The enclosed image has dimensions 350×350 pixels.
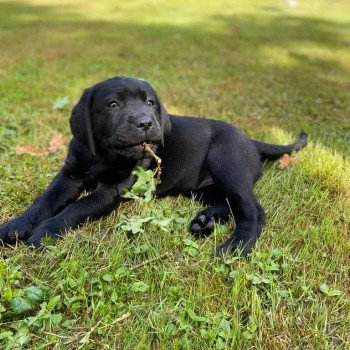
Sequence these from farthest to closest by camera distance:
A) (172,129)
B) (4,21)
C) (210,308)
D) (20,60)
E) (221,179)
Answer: (4,21)
(20,60)
(172,129)
(221,179)
(210,308)

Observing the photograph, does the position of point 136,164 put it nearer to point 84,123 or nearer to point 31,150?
point 84,123

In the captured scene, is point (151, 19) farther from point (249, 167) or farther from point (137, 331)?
point (137, 331)

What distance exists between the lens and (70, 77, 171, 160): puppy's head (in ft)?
10.2

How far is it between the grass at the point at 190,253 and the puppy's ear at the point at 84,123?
57 centimetres

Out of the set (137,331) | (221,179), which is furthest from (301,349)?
(221,179)

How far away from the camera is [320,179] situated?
12.5 ft

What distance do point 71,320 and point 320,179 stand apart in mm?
2399

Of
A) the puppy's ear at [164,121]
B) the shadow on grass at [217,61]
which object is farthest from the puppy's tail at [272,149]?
the puppy's ear at [164,121]

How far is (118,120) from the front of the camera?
3.19 metres

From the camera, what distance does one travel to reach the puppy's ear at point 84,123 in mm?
3225

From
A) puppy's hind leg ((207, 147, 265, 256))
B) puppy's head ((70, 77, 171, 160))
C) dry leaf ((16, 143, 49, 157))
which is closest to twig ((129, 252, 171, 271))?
puppy's hind leg ((207, 147, 265, 256))

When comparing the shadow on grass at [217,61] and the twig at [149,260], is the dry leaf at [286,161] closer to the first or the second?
the shadow on grass at [217,61]

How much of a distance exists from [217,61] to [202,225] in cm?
625

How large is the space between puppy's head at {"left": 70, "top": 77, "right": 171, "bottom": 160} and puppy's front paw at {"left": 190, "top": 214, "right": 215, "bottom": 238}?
0.60 m
